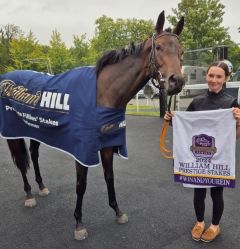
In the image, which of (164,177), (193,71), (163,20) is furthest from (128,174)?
(193,71)

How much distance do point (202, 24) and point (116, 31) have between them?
15.6 meters

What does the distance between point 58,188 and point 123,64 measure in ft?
7.26

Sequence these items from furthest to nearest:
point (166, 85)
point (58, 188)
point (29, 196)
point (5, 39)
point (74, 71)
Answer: point (5, 39) < point (58, 188) < point (29, 196) < point (74, 71) < point (166, 85)

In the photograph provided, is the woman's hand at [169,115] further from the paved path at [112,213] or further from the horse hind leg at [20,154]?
the horse hind leg at [20,154]

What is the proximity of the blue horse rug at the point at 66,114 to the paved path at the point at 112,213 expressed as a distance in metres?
0.77

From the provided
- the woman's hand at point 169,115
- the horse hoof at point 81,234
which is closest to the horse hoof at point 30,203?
the horse hoof at point 81,234

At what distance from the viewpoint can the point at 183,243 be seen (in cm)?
267

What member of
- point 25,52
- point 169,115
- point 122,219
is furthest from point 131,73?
point 25,52

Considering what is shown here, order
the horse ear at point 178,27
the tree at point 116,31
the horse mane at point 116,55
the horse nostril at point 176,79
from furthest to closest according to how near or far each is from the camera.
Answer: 1. the tree at point 116,31
2. the horse mane at point 116,55
3. the horse ear at point 178,27
4. the horse nostril at point 176,79

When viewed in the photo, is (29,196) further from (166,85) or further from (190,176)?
(166,85)

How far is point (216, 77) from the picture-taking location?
8.16ft

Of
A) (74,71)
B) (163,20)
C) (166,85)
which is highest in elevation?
(163,20)

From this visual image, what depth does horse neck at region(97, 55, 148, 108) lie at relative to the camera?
8.67 feet

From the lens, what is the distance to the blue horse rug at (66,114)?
2.65 m
